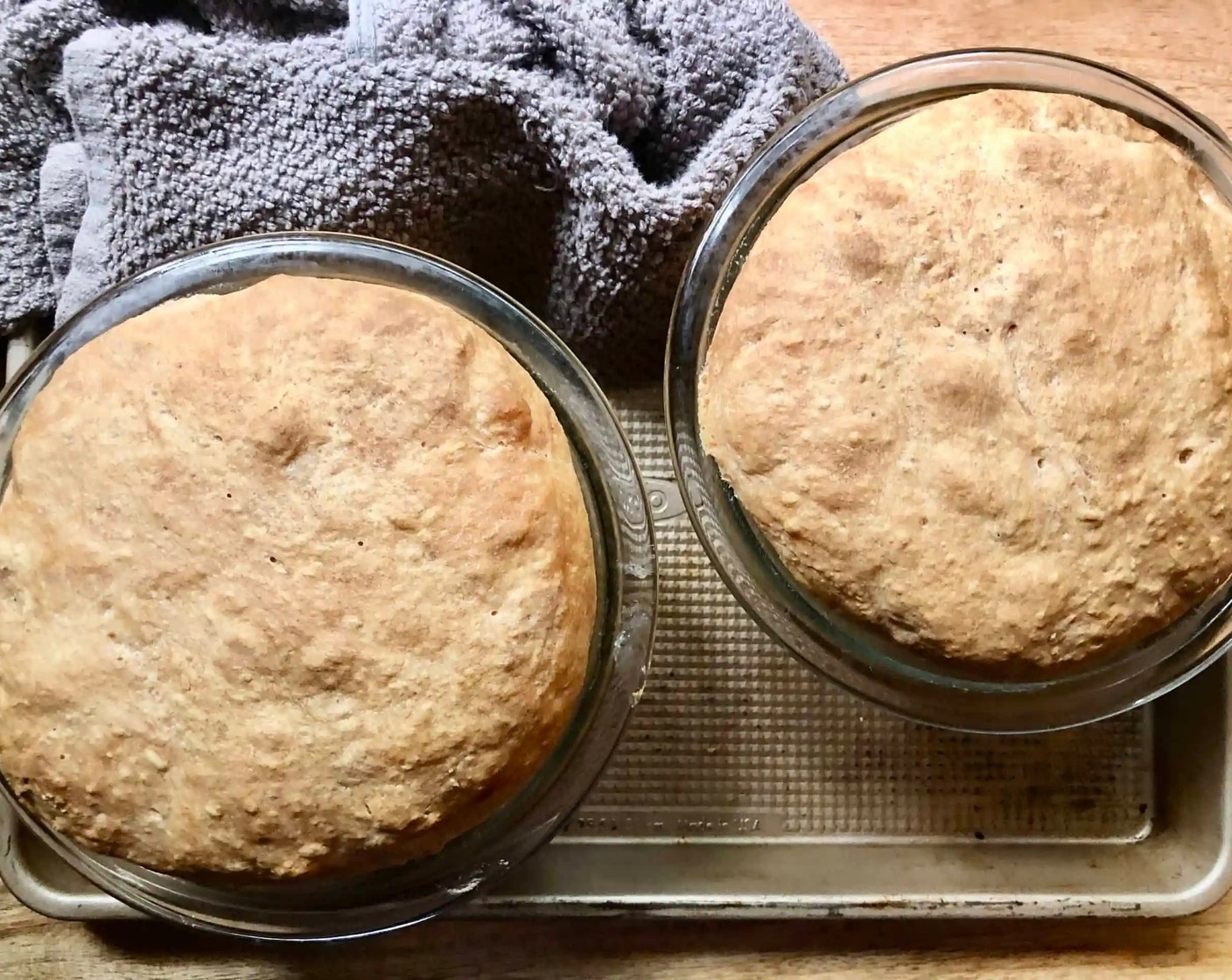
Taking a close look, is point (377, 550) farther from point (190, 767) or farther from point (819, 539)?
point (819, 539)

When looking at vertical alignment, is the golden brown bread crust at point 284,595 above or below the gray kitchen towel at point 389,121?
below

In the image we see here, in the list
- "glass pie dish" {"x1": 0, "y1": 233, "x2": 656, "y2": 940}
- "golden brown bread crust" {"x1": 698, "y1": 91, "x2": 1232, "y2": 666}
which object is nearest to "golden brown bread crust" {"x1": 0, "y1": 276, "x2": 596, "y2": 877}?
"glass pie dish" {"x1": 0, "y1": 233, "x2": 656, "y2": 940}

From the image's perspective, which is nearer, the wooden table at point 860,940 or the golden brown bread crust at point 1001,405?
the golden brown bread crust at point 1001,405

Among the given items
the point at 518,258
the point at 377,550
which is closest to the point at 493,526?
the point at 377,550

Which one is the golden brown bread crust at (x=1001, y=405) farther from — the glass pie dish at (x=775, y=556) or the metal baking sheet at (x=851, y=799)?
the metal baking sheet at (x=851, y=799)

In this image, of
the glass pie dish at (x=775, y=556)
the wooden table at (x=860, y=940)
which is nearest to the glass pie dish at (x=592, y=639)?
the glass pie dish at (x=775, y=556)

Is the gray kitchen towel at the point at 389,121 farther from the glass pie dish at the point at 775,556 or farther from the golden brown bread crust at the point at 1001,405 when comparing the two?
the golden brown bread crust at the point at 1001,405

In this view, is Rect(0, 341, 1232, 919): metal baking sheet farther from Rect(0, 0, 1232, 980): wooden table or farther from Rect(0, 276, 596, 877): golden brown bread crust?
Rect(0, 276, 596, 877): golden brown bread crust
